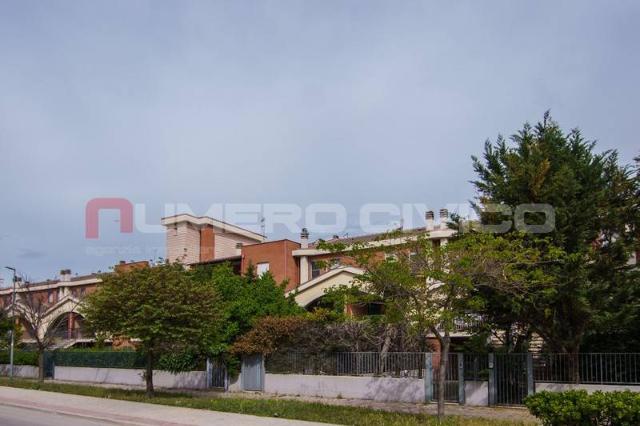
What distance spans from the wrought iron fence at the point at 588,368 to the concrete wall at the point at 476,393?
1.59 m

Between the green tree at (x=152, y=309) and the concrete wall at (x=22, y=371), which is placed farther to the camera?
the concrete wall at (x=22, y=371)

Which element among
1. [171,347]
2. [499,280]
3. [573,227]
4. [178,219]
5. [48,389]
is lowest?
[48,389]

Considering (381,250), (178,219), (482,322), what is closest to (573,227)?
(482,322)

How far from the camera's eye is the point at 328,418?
16219 mm

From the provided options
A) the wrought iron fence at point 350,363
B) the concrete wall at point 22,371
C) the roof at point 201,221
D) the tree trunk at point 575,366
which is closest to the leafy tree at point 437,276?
the tree trunk at point 575,366

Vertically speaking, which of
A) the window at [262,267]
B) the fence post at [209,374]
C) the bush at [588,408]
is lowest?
the fence post at [209,374]

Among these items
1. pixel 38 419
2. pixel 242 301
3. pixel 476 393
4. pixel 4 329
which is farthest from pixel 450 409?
pixel 4 329

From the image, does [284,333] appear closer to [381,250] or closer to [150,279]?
[150,279]

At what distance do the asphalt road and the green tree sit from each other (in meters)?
Result: 3.62

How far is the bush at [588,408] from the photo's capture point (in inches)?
448

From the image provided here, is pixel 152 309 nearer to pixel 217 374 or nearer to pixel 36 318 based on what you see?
pixel 217 374

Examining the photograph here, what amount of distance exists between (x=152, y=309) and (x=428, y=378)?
918 centimetres

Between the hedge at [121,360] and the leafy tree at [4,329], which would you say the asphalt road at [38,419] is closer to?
the hedge at [121,360]

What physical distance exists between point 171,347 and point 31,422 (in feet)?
23.5
